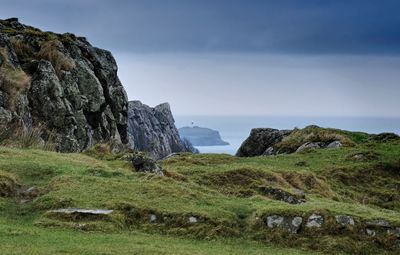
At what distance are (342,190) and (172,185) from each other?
1991 centimetres

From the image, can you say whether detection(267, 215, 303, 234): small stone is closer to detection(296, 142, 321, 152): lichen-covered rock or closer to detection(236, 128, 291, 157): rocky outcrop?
detection(296, 142, 321, 152): lichen-covered rock

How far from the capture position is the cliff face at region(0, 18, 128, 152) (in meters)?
57.8

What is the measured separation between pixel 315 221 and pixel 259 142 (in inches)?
2190

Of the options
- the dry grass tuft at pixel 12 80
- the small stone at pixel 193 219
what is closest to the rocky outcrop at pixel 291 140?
the dry grass tuft at pixel 12 80

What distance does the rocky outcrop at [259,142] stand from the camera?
8081 cm

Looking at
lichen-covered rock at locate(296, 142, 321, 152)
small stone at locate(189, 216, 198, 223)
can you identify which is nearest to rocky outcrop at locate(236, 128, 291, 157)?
lichen-covered rock at locate(296, 142, 321, 152)

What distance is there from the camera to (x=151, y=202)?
92.8ft

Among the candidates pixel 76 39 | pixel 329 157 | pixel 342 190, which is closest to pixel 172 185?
pixel 342 190

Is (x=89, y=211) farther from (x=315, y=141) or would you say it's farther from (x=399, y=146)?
(x=315, y=141)

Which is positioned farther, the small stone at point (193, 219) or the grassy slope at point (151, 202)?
the small stone at point (193, 219)

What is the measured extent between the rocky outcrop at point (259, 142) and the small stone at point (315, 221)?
53331 mm

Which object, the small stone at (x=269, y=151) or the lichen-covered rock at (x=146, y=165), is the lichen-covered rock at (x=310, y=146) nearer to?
the small stone at (x=269, y=151)

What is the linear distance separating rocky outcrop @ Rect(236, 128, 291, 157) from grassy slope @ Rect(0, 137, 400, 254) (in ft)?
113

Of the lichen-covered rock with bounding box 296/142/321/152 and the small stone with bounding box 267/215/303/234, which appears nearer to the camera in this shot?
the small stone with bounding box 267/215/303/234
